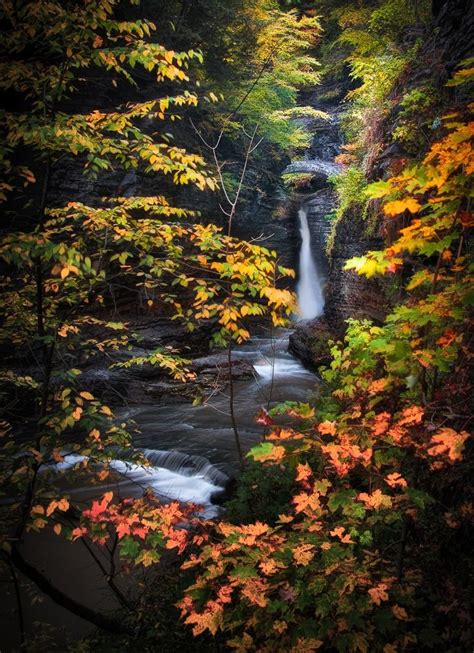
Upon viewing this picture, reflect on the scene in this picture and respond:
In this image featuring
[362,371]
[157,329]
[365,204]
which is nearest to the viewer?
[362,371]

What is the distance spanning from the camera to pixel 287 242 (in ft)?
72.7

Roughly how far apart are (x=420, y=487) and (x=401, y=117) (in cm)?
761

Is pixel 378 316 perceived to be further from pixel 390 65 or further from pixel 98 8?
pixel 98 8

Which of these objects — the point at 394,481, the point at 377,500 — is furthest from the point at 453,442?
the point at 377,500

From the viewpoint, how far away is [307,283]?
→ 22.1 m

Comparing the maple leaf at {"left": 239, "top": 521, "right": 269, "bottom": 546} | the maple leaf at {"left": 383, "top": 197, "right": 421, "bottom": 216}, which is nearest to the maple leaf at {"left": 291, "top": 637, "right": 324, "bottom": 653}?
the maple leaf at {"left": 239, "top": 521, "right": 269, "bottom": 546}

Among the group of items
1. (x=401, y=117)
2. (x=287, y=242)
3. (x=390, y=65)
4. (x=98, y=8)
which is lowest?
(x=287, y=242)

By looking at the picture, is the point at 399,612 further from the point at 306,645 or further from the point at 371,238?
the point at 371,238

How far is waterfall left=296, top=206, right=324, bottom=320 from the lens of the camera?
21.6m

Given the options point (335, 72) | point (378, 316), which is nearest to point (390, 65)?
point (378, 316)

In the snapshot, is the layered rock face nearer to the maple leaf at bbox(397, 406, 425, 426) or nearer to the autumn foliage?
the autumn foliage

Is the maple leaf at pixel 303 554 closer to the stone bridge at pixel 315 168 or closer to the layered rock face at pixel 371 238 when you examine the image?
the layered rock face at pixel 371 238

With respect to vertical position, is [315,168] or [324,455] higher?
[315,168]

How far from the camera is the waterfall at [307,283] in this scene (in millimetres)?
21578
